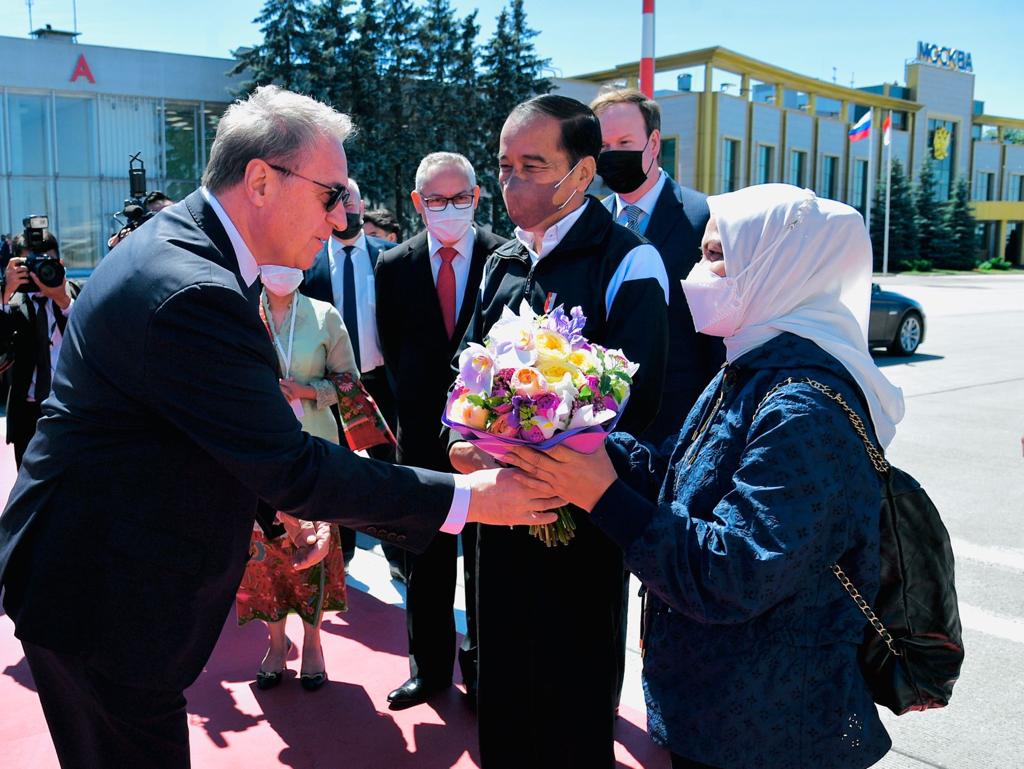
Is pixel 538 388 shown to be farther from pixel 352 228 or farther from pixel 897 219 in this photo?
pixel 897 219

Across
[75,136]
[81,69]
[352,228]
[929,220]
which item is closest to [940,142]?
[929,220]

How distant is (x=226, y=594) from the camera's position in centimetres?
233

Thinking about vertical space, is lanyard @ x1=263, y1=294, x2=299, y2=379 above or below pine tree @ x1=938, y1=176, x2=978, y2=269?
below

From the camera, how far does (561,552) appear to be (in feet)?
9.24

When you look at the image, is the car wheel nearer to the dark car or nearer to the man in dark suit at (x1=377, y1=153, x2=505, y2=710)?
the dark car

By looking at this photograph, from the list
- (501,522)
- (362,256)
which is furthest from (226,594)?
(362,256)

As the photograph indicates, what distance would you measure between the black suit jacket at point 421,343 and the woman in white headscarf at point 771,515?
2225 mm

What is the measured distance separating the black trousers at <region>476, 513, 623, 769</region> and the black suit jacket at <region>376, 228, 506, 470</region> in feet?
4.79

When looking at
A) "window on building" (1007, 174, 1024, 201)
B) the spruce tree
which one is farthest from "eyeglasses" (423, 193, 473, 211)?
"window on building" (1007, 174, 1024, 201)

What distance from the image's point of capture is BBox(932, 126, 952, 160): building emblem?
211 ft

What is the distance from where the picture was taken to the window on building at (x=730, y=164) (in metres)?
49.9

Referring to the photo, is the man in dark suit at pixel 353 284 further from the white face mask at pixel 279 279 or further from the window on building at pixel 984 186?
the window on building at pixel 984 186

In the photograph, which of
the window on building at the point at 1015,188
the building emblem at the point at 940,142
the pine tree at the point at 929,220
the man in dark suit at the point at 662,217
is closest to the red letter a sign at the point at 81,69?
the man in dark suit at the point at 662,217

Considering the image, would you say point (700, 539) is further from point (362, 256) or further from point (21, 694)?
point (362, 256)
